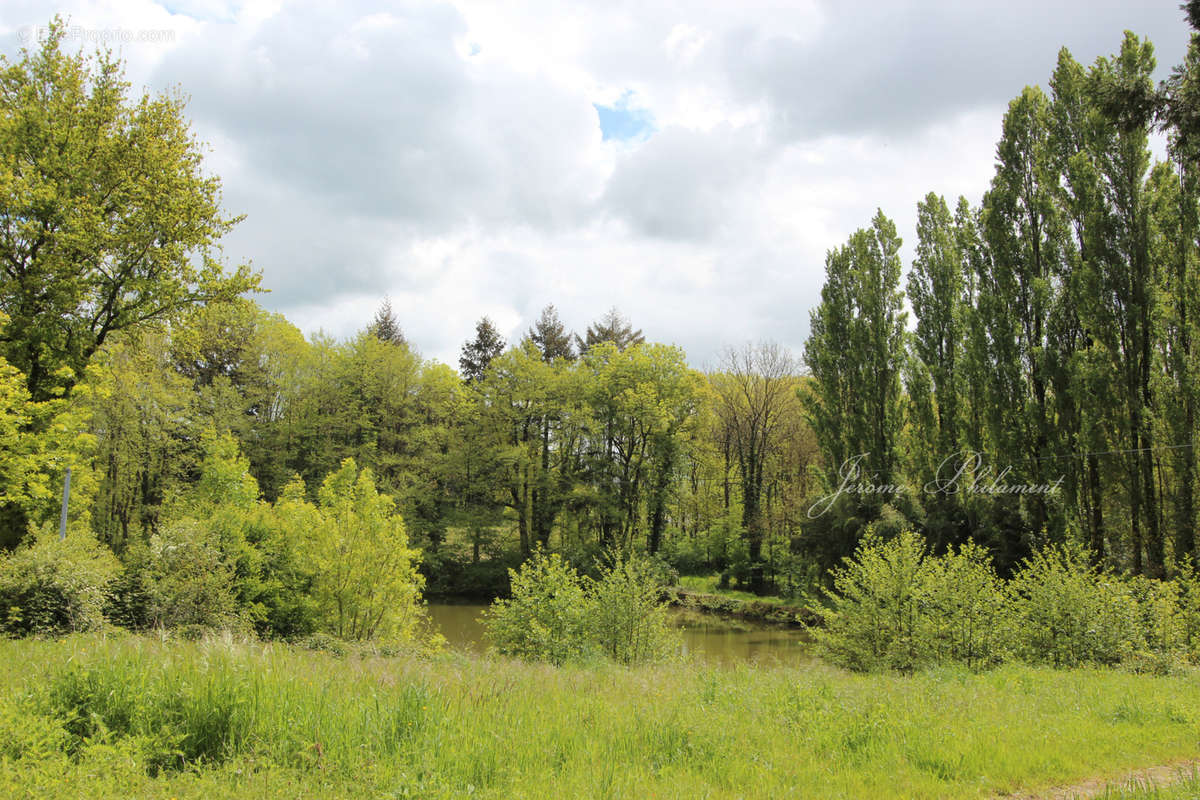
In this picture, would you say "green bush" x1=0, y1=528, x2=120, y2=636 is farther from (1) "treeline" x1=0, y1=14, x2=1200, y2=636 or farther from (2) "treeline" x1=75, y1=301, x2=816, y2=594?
(2) "treeline" x1=75, y1=301, x2=816, y2=594

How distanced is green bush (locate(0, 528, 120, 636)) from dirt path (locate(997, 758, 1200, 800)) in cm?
1217

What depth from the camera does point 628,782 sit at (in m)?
4.56

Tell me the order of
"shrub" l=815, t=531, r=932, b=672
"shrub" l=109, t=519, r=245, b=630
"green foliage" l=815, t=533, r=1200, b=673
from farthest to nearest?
"shrub" l=815, t=531, r=932, b=672 → "shrub" l=109, t=519, r=245, b=630 → "green foliage" l=815, t=533, r=1200, b=673

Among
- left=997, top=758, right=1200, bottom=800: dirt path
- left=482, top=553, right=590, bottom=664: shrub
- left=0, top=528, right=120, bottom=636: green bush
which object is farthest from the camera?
left=482, top=553, right=590, bottom=664: shrub

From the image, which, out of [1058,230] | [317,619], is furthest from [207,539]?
[1058,230]

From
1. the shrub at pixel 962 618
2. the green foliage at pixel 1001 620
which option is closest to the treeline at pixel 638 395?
the green foliage at pixel 1001 620

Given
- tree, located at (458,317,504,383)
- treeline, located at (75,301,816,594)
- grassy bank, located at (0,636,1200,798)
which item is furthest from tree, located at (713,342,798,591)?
grassy bank, located at (0,636,1200,798)

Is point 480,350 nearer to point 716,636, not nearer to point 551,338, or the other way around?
point 551,338

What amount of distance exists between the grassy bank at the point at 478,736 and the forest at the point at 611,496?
0.04m

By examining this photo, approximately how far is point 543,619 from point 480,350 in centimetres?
3113

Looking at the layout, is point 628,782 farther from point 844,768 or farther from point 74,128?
point 74,128

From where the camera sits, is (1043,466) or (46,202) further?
(1043,466)

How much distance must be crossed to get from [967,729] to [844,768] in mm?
1944

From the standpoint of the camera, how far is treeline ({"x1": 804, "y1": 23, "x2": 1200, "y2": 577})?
16.3m
